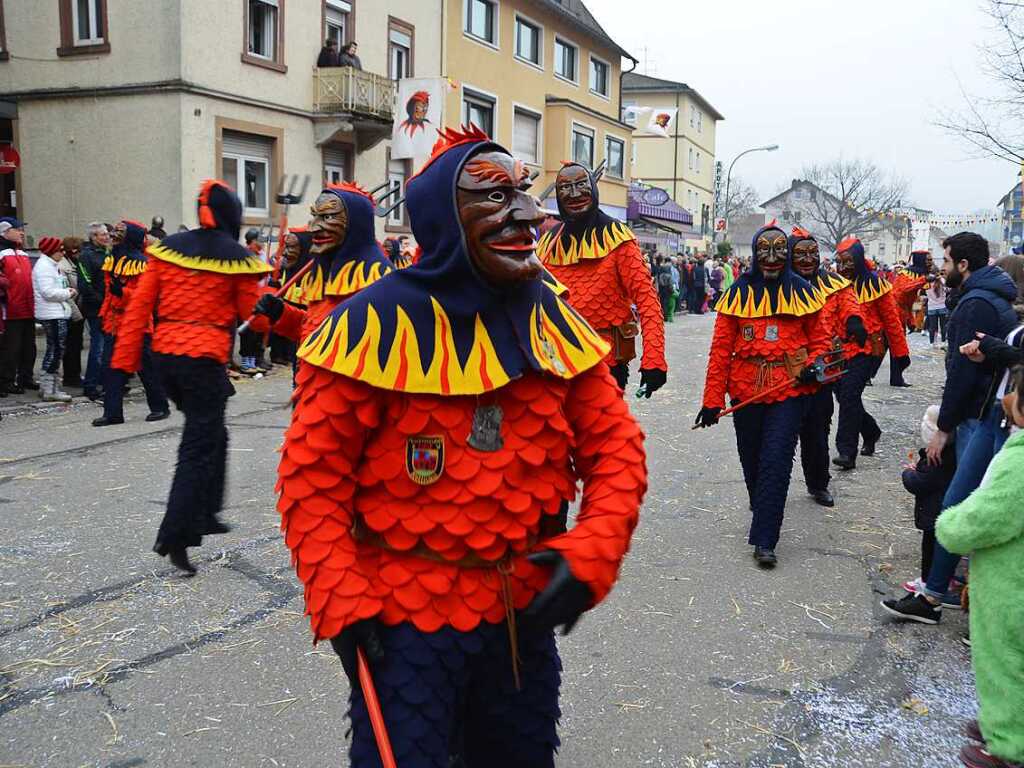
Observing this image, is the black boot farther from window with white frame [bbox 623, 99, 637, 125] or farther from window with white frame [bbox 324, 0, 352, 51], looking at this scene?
window with white frame [bbox 623, 99, 637, 125]

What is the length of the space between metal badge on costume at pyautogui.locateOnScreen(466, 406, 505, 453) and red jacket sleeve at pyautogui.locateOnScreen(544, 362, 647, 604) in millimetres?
260

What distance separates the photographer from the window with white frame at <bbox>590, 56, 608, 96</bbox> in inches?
1350

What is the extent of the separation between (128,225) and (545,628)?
9498mm

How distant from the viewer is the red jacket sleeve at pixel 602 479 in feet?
6.97

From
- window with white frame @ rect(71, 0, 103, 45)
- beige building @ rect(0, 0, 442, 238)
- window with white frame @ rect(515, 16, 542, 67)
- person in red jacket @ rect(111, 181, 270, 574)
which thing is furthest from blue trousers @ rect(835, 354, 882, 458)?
window with white frame @ rect(515, 16, 542, 67)

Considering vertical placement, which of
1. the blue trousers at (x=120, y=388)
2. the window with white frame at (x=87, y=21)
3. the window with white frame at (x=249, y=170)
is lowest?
the blue trousers at (x=120, y=388)

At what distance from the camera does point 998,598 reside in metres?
3.24

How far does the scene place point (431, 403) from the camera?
2.26 metres

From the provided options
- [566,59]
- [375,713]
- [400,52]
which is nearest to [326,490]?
[375,713]

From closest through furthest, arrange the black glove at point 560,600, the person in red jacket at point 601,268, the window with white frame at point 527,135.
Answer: the black glove at point 560,600, the person in red jacket at point 601,268, the window with white frame at point 527,135

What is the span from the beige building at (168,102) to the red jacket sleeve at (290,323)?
39.7 feet

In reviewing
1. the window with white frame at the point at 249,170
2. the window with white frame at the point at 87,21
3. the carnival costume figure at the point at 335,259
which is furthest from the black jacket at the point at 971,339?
the window with white frame at the point at 87,21

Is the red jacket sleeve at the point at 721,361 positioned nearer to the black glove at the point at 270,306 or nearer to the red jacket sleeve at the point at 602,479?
the black glove at the point at 270,306

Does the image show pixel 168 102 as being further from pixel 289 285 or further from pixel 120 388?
pixel 289 285
